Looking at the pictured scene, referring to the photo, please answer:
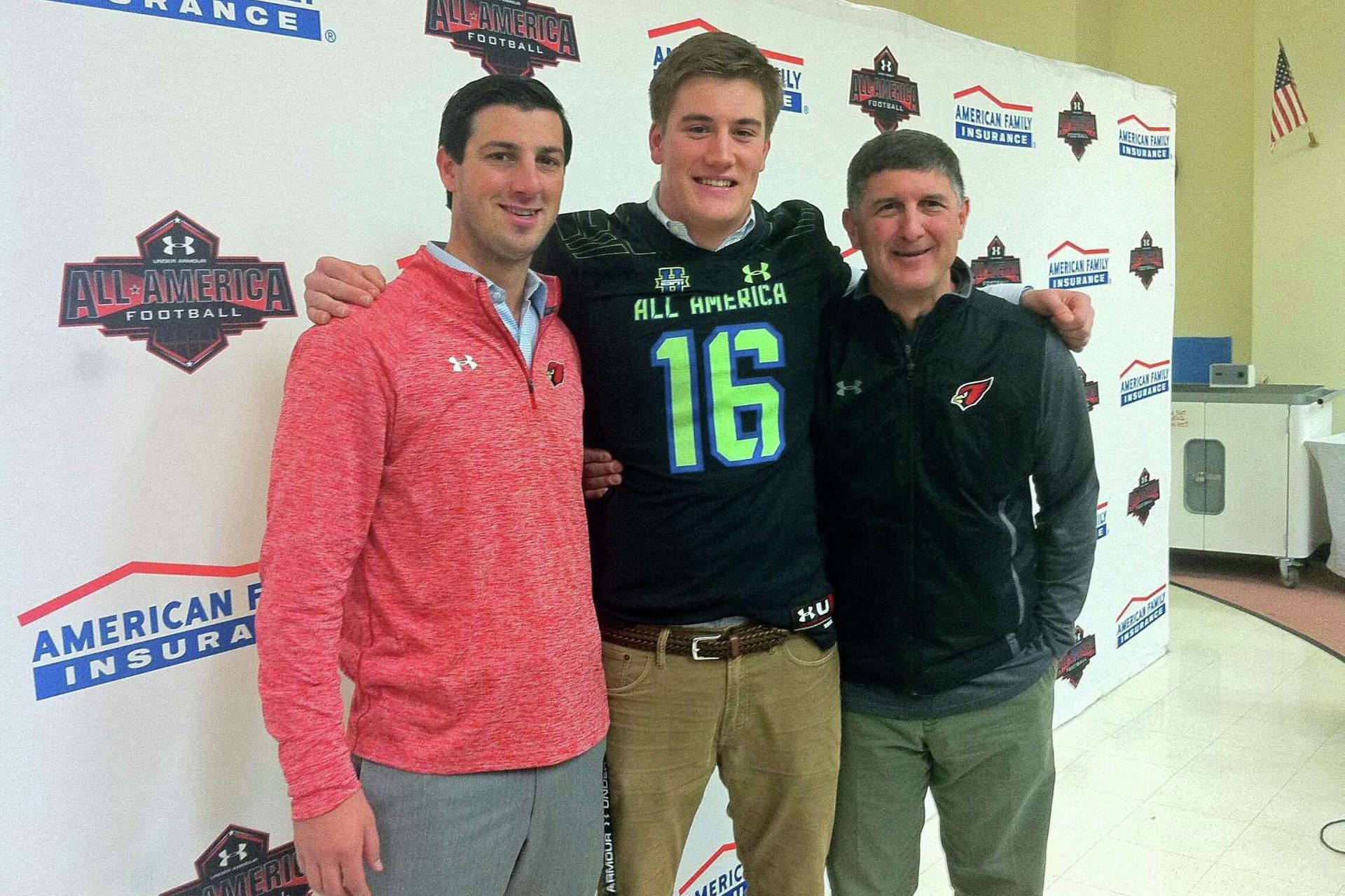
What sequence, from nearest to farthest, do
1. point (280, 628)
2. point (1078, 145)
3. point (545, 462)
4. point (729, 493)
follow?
Answer: point (280, 628) → point (545, 462) → point (729, 493) → point (1078, 145)

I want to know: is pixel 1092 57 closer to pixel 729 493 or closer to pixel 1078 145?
pixel 1078 145

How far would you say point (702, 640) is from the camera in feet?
5.06

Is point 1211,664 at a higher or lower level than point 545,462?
lower

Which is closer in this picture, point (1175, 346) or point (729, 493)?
point (729, 493)

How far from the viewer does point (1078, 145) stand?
371 cm

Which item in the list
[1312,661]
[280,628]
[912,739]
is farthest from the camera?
[1312,661]

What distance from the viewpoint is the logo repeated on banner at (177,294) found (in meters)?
1.44

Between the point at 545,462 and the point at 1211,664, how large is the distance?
3834 millimetres

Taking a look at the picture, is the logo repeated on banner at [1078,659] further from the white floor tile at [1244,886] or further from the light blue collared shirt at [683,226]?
the light blue collared shirt at [683,226]

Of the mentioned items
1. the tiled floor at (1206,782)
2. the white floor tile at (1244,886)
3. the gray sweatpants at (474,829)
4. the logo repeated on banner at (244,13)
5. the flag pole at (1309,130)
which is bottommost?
the tiled floor at (1206,782)

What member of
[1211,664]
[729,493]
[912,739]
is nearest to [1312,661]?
[1211,664]

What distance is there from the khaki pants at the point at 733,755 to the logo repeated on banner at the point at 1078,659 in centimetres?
228

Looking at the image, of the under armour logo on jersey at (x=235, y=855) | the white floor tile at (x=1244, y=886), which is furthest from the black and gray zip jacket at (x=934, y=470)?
the white floor tile at (x=1244, y=886)

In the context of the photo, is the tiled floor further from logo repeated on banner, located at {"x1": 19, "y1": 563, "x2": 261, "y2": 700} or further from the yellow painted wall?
the yellow painted wall
